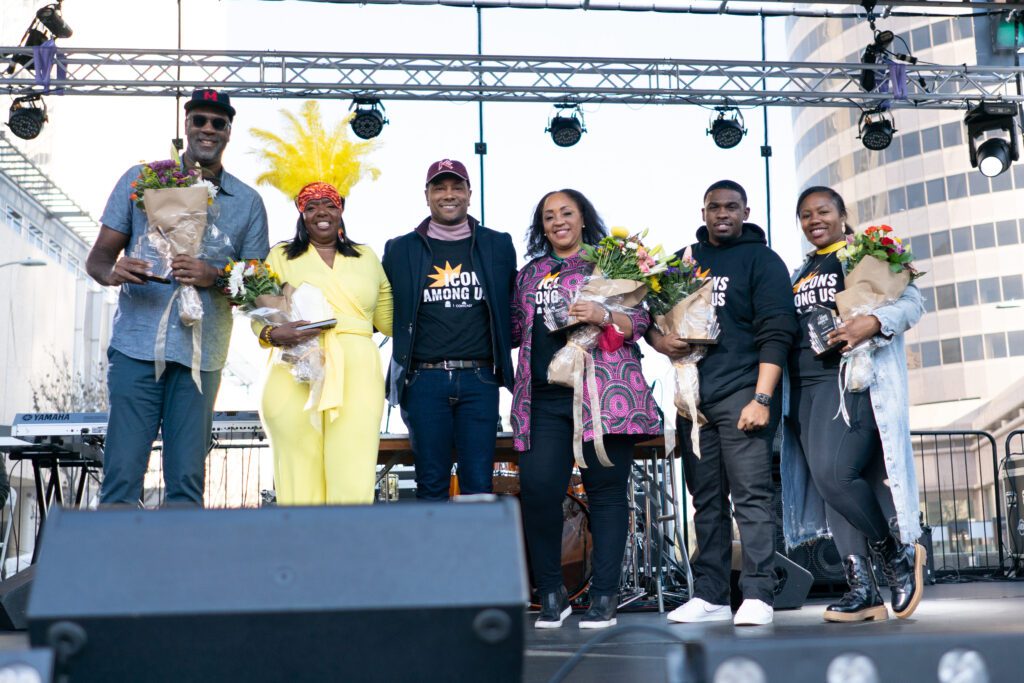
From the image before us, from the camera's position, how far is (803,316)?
4.36m

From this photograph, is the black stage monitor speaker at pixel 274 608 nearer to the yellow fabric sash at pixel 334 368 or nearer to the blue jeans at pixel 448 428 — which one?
the yellow fabric sash at pixel 334 368

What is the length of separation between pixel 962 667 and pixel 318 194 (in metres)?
2.77

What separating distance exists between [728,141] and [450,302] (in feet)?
24.6

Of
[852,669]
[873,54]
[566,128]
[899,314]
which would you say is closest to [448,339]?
[899,314]

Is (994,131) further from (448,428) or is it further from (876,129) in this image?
(448,428)

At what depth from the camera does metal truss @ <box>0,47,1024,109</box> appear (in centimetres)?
995

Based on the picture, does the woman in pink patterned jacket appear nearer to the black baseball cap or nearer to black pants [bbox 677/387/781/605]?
black pants [bbox 677/387/781/605]

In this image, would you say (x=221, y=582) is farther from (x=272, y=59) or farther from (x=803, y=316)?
(x=272, y=59)

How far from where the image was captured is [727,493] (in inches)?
171

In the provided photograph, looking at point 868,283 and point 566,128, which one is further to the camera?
point 566,128

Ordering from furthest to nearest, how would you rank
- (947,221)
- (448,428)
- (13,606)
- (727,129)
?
1. (947,221)
2. (727,129)
3. (13,606)
4. (448,428)

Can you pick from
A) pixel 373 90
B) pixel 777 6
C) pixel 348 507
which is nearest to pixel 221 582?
pixel 348 507

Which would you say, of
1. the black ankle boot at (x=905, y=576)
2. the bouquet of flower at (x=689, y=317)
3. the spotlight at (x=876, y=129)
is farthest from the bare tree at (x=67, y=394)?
the black ankle boot at (x=905, y=576)

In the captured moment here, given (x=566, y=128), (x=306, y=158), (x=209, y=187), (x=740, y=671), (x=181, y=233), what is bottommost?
(x=740, y=671)
